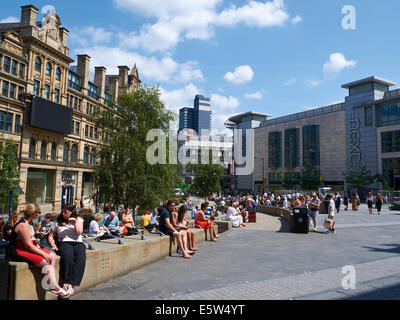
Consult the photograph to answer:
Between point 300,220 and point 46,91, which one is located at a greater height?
point 46,91

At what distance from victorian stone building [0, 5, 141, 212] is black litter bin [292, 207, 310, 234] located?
2051 cm

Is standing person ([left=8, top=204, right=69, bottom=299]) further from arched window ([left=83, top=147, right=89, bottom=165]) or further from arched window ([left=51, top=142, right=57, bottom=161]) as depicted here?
arched window ([left=83, top=147, right=89, bottom=165])

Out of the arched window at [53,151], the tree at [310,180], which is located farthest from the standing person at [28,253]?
the tree at [310,180]

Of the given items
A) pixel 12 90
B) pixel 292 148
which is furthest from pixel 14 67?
pixel 292 148

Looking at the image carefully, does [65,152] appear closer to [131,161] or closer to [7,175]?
[7,175]

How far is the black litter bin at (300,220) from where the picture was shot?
1405 cm

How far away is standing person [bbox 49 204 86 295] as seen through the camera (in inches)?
201

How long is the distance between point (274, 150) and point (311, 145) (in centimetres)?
1282

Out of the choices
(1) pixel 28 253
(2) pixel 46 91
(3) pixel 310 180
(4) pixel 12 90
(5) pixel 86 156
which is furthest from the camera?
(3) pixel 310 180

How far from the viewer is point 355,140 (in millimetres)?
67312

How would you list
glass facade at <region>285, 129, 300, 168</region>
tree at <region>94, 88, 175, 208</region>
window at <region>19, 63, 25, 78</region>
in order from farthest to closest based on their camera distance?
glass facade at <region>285, 129, 300, 168</region>, window at <region>19, 63, 25, 78</region>, tree at <region>94, 88, 175, 208</region>

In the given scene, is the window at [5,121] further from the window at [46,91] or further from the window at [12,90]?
the window at [46,91]

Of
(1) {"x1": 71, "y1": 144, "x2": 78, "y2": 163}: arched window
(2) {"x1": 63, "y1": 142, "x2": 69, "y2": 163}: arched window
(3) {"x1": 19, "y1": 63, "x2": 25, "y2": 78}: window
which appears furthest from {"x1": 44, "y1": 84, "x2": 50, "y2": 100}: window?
(1) {"x1": 71, "y1": 144, "x2": 78, "y2": 163}: arched window

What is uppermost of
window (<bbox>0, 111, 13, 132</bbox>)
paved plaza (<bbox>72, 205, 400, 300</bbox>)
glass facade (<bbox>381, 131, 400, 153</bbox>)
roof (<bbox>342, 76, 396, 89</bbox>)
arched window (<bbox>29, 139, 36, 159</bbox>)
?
roof (<bbox>342, 76, 396, 89</bbox>)
